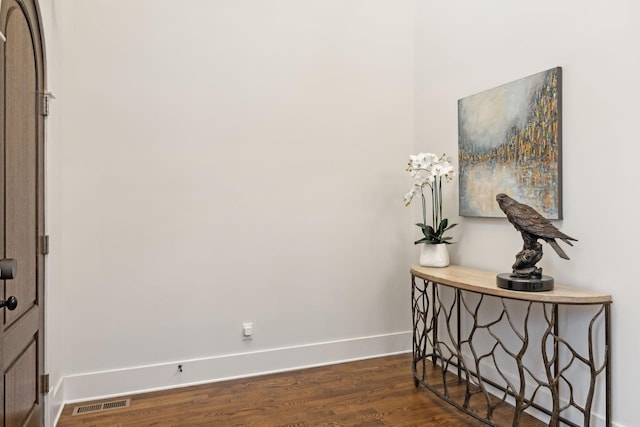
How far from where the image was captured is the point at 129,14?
2936 millimetres

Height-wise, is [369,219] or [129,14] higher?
[129,14]

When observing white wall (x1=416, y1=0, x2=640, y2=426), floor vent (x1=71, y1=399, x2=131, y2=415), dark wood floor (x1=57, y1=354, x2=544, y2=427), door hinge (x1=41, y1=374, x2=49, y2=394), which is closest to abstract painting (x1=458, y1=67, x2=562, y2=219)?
white wall (x1=416, y1=0, x2=640, y2=426)

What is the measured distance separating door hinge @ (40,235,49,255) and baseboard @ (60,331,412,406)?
939 millimetres

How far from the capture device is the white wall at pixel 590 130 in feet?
6.81

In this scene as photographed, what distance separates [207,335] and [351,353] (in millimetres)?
1157

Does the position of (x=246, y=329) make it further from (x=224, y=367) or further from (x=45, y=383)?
(x=45, y=383)

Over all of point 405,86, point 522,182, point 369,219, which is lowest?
point 369,219

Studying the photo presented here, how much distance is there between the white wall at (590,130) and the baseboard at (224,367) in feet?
3.82

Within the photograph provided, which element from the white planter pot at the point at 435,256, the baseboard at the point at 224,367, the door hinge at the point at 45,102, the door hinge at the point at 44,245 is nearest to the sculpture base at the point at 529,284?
the white planter pot at the point at 435,256

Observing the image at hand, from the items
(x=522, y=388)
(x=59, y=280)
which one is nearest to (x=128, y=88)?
(x=59, y=280)

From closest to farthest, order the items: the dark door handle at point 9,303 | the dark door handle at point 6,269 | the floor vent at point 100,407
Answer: the dark door handle at point 6,269
the dark door handle at point 9,303
the floor vent at point 100,407

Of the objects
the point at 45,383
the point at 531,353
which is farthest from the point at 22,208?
the point at 531,353

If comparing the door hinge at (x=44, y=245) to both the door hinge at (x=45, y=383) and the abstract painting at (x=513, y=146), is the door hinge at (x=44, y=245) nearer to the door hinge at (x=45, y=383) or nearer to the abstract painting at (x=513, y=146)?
the door hinge at (x=45, y=383)

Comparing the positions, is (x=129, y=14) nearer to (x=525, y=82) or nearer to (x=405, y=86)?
(x=405, y=86)
